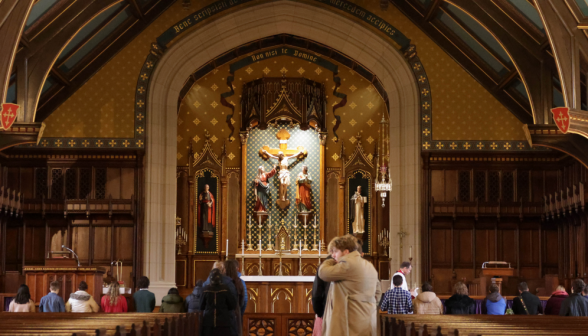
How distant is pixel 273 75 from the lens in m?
22.2

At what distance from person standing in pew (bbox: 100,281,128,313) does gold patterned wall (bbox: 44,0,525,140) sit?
7.27 m

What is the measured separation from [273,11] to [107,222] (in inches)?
242

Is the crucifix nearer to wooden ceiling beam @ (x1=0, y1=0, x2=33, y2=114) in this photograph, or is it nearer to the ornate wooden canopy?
the ornate wooden canopy

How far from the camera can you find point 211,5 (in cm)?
1981

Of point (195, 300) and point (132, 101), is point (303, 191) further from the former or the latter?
point (195, 300)

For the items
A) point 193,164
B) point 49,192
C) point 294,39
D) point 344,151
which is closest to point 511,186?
point 344,151

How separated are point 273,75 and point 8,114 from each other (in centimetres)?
964

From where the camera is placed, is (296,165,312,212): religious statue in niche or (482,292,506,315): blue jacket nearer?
(482,292,506,315): blue jacket

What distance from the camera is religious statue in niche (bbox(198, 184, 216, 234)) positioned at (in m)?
21.4

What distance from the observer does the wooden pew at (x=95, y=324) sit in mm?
6750

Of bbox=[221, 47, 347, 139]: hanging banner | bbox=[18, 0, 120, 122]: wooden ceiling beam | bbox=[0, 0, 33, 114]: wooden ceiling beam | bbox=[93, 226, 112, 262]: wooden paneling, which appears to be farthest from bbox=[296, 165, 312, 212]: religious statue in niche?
bbox=[0, 0, 33, 114]: wooden ceiling beam

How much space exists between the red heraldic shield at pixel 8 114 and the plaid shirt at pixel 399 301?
677 centimetres

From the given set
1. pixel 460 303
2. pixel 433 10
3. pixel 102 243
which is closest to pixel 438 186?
pixel 433 10

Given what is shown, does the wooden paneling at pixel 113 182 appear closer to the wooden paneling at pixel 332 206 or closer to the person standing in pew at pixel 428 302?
the wooden paneling at pixel 332 206
